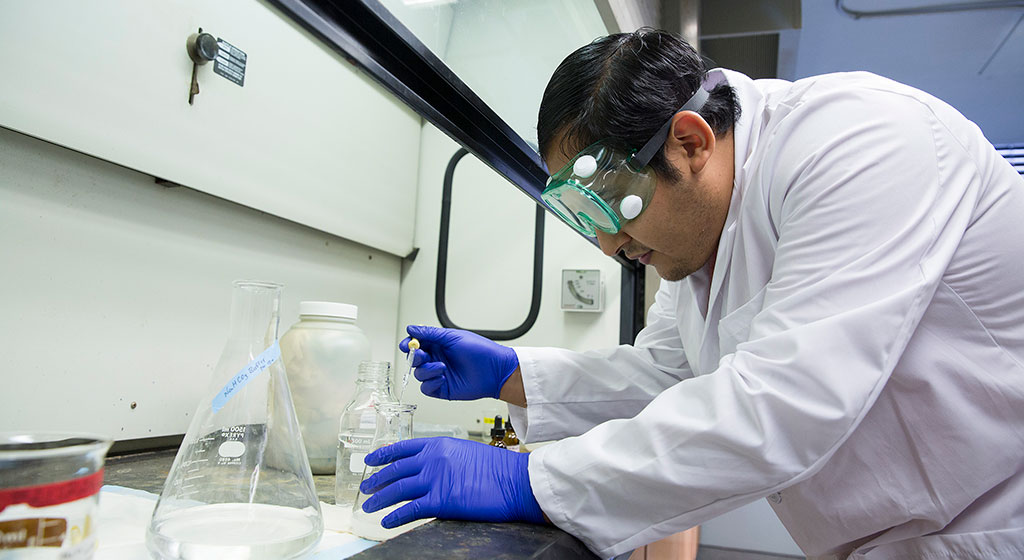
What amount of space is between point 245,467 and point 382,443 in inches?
11.4

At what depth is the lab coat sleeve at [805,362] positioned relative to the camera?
0.73 m

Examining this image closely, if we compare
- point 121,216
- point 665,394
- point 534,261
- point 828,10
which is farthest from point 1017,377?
point 828,10

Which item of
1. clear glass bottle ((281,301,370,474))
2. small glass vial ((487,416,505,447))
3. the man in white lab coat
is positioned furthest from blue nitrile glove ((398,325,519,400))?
the man in white lab coat

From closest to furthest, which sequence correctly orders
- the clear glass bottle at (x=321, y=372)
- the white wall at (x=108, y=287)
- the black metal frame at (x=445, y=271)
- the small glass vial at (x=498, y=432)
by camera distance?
the white wall at (x=108, y=287) < the clear glass bottle at (x=321, y=372) < the small glass vial at (x=498, y=432) < the black metal frame at (x=445, y=271)

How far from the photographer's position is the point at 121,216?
1.21 m

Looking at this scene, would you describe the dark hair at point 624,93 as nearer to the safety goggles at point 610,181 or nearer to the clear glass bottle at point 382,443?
the safety goggles at point 610,181

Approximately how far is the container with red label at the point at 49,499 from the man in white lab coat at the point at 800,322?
0.37m

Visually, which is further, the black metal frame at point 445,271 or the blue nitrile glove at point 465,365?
the black metal frame at point 445,271

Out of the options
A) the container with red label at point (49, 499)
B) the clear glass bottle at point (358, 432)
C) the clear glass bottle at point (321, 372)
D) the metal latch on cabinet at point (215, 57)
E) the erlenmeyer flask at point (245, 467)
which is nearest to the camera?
the container with red label at point (49, 499)

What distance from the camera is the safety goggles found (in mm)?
1000

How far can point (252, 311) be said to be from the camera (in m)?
0.77

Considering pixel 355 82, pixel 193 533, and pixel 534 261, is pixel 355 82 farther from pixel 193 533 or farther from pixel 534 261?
pixel 193 533

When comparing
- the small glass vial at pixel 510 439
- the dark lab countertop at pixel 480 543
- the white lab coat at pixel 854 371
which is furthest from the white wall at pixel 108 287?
the white lab coat at pixel 854 371

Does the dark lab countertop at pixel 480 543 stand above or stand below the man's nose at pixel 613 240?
below
